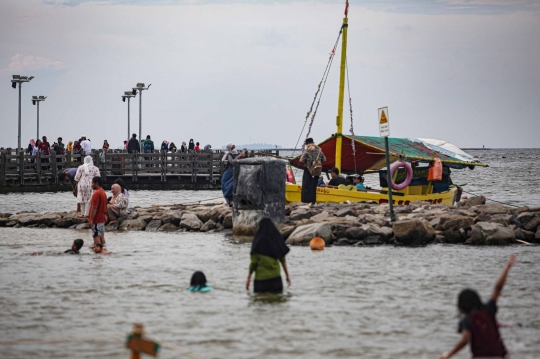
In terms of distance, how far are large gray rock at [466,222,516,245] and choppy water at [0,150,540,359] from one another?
1.77 ft

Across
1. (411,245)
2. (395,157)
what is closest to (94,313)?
(411,245)

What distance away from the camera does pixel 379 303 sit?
10.6m

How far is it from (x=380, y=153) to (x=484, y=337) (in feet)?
63.0

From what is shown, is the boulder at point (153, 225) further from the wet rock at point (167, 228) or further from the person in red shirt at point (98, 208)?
the person in red shirt at point (98, 208)

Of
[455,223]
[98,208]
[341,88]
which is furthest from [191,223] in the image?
[341,88]

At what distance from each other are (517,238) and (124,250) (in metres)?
8.05

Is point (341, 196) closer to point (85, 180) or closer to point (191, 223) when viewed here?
point (191, 223)

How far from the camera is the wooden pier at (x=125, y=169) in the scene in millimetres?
44156

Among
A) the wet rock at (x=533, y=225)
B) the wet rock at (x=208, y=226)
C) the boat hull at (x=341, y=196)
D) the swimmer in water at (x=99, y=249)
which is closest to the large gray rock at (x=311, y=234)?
the wet rock at (x=208, y=226)

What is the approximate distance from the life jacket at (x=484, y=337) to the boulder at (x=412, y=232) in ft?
34.2

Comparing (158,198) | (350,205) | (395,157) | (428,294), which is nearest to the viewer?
(428,294)

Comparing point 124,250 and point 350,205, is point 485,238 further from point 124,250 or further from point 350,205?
point 124,250

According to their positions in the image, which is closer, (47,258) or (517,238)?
(47,258)

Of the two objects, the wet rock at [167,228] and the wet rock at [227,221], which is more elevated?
the wet rock at [227,221]
